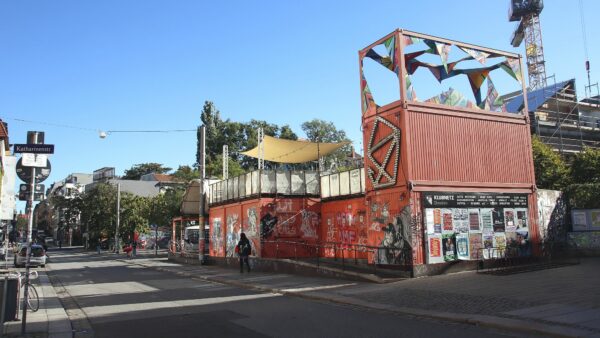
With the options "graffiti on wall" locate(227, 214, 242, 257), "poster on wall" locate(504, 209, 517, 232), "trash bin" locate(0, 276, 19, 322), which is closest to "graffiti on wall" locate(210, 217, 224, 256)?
"graffiti on wall" locate(227, 214, 242, 257)

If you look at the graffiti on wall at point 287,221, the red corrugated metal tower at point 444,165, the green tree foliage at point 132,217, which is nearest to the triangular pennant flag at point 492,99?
the red corrugated metal tower at point 444,165

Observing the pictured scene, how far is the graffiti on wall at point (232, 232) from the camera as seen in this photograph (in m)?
27.1

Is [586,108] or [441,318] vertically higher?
[586,108]

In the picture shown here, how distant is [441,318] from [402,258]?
7.64 metres

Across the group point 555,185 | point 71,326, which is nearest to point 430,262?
point 71,326

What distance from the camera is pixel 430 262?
1700 cm

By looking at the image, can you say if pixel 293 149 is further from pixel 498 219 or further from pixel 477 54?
pixel 498 219

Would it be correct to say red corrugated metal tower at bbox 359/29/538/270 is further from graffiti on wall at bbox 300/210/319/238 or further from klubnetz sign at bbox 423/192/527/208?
graffiti on wall at bbox 300/210/319/238

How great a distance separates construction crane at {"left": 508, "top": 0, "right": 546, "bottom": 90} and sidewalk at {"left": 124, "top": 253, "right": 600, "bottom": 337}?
201ft

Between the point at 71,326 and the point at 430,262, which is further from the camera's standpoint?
the point at 430,262

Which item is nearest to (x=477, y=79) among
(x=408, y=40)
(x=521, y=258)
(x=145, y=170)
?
(x=408, y=40)

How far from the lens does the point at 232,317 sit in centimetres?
1048

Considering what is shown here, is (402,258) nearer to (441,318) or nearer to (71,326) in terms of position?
(441,318)

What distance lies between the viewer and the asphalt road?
866 centimetres
